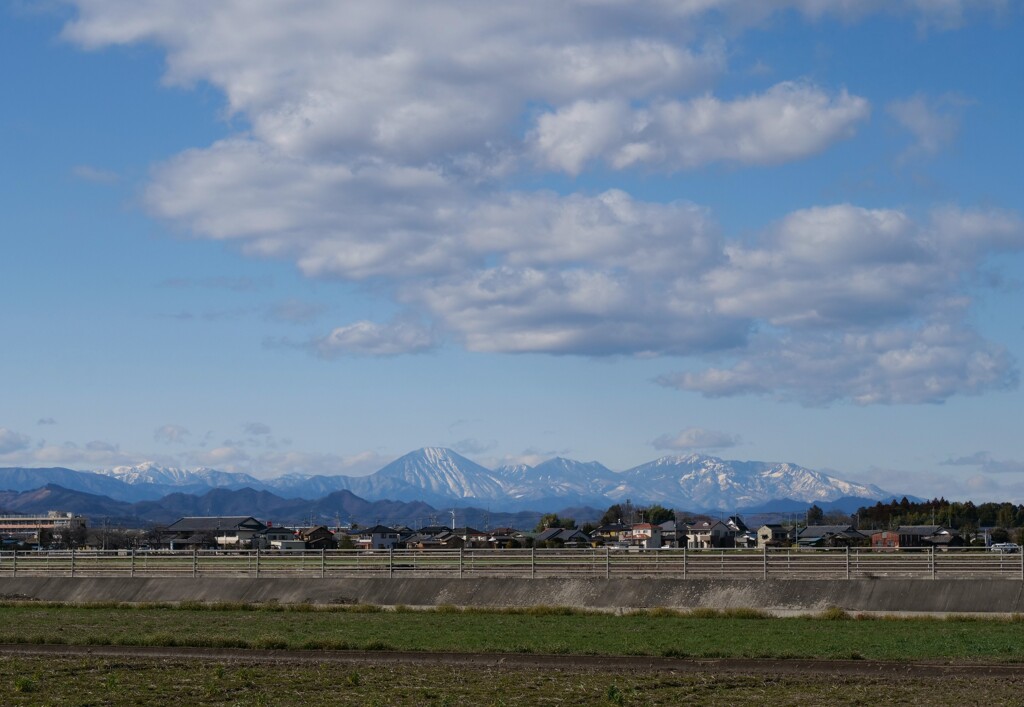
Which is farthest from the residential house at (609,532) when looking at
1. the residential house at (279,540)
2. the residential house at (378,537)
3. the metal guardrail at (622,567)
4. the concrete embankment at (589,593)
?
the concrete embankment at (589,593)

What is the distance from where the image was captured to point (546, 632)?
31.5m

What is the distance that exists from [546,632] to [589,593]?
1193 cm

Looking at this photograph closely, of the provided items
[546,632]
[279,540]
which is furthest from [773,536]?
[546,632]

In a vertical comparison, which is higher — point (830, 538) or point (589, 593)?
point (589, 593)

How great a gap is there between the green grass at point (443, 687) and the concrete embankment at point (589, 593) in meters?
18.4

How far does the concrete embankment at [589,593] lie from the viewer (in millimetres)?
39344

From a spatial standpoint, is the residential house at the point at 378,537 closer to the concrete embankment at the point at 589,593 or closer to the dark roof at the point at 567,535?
the dark roof at the point at 567,535

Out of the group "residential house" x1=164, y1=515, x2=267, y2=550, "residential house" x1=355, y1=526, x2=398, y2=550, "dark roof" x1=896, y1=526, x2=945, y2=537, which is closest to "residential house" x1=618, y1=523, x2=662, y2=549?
"dark roof" x1=896, y1=526, x2=945, y2=537

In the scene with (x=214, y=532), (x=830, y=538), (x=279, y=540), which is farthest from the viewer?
(x=214, y=532)

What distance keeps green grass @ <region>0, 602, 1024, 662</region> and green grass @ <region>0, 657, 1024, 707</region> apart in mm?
3608

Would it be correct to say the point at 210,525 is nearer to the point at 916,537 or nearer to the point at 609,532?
the point at 609,532

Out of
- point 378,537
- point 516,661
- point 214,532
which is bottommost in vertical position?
point 378,537

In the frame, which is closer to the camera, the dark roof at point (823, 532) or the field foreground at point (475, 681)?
the field foreground at point (475, 681)

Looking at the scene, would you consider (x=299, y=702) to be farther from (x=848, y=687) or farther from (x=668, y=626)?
(x=668, y=626)
